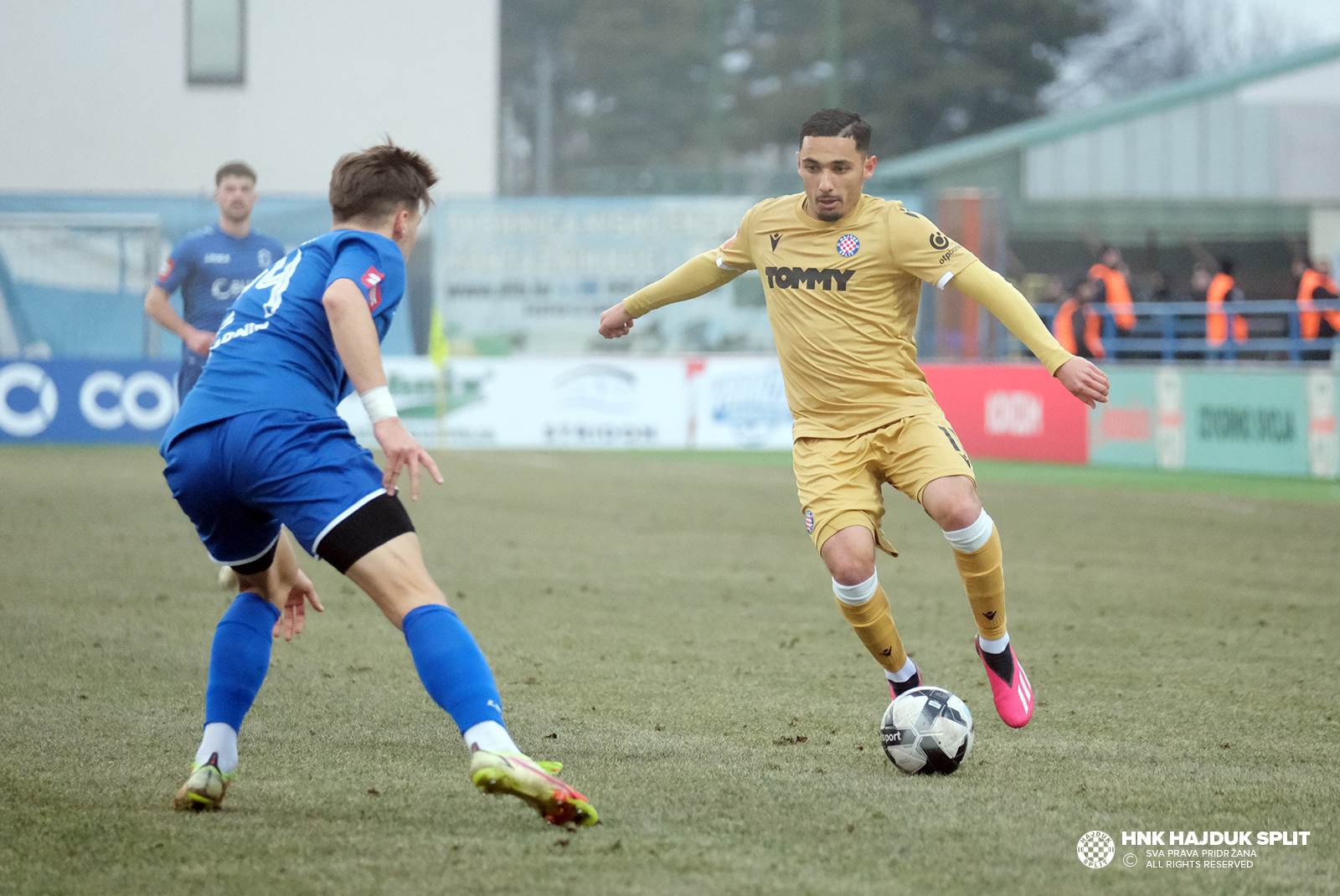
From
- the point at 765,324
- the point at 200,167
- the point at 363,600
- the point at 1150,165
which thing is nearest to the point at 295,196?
the point at 200,167

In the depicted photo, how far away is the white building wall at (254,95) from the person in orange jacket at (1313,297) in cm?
1374

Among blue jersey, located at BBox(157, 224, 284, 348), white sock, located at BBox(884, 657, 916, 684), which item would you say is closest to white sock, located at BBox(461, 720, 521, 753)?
white sock, located at BBox(884, 657, 916, 684)

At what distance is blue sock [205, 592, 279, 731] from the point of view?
13.9 feet

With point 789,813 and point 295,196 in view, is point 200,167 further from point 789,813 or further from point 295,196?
point 789,813

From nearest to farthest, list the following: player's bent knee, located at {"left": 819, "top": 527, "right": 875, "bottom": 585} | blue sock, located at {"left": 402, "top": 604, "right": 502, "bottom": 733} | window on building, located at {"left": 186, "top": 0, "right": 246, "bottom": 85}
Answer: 1. blue sock, located at {"left": 402, "top": 604, "right": 502, "bottom": 733}
2. player's bent knee, located at {"left": 819, "top": 527, "right": 875, "bottom": 585}
3. window on building, located at {"left": 186, "top": 0, "right": 246, "bottom": 85}

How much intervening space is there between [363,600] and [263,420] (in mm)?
4679

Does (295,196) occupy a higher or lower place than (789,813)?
higher

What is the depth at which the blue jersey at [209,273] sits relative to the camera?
29.7 ft

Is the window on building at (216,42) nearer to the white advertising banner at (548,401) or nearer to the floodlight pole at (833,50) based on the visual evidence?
the white advertising banner at (548,401)

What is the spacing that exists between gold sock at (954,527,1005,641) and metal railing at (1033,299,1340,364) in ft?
45.9

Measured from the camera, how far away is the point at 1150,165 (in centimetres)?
3284

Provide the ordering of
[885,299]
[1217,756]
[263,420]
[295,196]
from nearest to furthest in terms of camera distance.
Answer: [263,420] → [1217,756] → [885,299] → [295,196]

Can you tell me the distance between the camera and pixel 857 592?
16.3 ft

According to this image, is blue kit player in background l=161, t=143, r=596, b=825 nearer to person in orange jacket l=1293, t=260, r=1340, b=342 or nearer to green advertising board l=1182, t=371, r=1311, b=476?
green advertising board l=1182, t=371, r=1311, b=476
